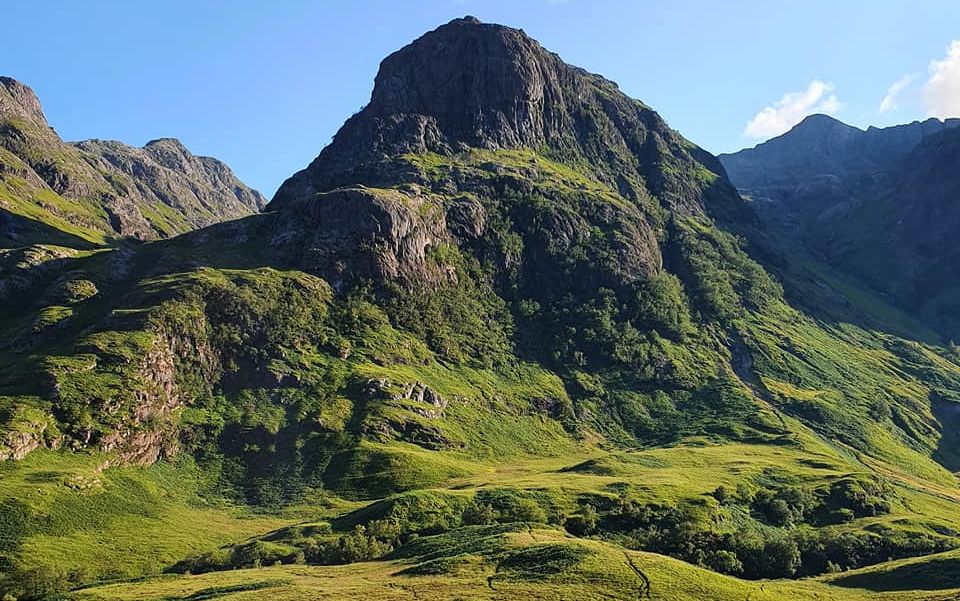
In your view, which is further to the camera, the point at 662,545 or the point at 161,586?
the point at 662,545

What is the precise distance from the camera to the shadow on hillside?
91.9 metres

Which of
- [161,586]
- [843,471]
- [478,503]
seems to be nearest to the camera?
[161,586]

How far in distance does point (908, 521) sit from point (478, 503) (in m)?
94.3

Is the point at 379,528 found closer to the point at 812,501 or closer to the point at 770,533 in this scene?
the point at 770,533

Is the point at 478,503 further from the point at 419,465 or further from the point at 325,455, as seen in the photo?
the point at 325,455

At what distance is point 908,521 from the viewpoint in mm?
144500

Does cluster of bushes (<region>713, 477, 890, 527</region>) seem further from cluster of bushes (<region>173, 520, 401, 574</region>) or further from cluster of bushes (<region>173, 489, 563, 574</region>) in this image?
cluster of bushes (<region>173, 520, 401, 574</region>)

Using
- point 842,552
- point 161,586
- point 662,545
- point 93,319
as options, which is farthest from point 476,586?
point 93,319

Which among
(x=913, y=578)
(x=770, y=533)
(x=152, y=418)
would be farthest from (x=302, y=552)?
(x=913, y=578)

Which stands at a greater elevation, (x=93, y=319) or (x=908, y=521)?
(x=93, y=319)

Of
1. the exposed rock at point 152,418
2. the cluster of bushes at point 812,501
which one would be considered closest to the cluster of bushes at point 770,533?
the cluster of bushes at point 812,501

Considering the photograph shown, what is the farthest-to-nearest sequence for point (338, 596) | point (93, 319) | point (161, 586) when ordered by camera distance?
point (93, 319), point (161, 586), point (338, 596)

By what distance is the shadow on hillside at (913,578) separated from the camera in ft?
301

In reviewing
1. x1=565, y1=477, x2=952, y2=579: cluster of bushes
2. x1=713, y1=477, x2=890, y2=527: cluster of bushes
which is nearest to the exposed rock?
x1=565, y1=477, x2=952, y2=579: cluster of bushes
